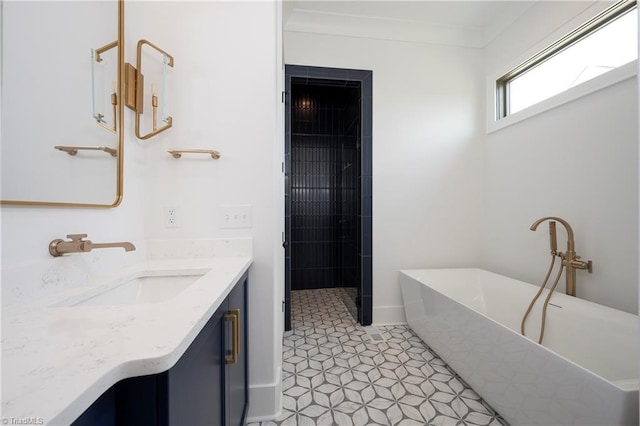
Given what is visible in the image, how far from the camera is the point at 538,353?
110 centimetres

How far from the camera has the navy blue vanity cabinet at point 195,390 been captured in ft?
1.39

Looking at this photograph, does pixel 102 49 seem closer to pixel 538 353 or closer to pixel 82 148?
pixel 82 148

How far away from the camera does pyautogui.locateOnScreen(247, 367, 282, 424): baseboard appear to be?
4.46 feet

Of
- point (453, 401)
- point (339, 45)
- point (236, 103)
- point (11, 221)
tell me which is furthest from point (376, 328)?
point (339, 45)

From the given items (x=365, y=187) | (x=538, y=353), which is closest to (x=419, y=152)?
(x=365, y=187)

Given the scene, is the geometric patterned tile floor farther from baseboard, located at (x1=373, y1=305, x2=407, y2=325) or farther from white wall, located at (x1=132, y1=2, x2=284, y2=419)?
white wall, located at (x1=132, y1=2, x2=284, y2=419)

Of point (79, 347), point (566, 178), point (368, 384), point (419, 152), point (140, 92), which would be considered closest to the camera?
point (79, 347)

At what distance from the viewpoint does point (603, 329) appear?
1361 mm

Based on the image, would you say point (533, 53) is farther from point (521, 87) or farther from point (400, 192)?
point (400, 192)

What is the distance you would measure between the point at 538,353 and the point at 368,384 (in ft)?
3.15

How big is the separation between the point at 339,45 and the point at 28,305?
2.72 metres

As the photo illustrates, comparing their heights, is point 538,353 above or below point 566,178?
below

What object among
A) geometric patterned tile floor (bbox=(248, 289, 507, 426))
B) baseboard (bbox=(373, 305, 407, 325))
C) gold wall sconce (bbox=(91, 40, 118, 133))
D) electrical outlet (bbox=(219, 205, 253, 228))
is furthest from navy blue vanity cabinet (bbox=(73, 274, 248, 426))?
baseboard (bbox=(373, 305, 407, 325))

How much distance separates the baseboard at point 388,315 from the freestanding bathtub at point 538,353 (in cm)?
32
